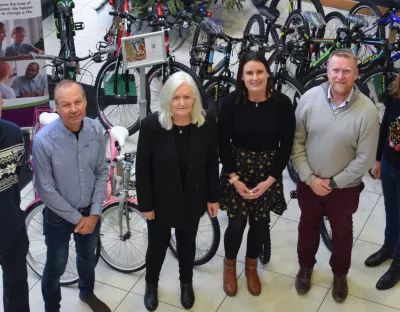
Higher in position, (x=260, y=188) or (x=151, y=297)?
(x=260, y=188)

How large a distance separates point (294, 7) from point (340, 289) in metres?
3.82

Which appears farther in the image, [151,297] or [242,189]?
[151,297]

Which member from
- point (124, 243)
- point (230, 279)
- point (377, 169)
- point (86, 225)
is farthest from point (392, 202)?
point (86, 225)

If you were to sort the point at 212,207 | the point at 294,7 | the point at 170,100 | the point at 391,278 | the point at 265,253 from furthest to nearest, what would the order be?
1. the point at 294,7
2. the point at 265,253
3. the point at 391,278
4. the point at 212,207
5. the point at 170,100

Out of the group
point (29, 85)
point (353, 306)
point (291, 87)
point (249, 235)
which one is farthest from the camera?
point (29, 85)

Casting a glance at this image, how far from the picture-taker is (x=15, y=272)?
3680 millimetres

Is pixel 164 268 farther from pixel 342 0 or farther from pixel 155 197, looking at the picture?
pixel 342 0

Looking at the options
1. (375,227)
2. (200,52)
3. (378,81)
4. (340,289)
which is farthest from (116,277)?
(378,81)

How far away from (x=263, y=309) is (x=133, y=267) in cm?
92

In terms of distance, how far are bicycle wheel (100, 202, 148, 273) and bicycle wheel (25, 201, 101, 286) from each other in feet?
0.58

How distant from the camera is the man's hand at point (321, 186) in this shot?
400 cm

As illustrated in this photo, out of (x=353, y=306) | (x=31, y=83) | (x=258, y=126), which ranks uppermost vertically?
(x=31, y=83)

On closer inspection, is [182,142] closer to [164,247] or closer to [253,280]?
[164,247]

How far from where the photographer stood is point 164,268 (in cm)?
470
